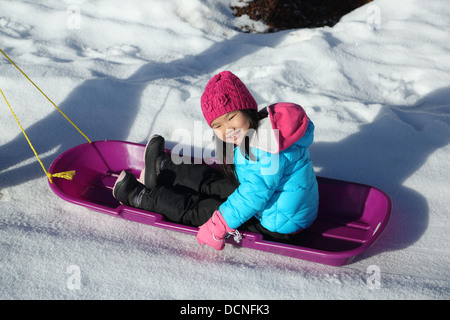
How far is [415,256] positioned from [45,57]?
9.63ft

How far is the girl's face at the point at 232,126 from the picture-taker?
5.80 feet

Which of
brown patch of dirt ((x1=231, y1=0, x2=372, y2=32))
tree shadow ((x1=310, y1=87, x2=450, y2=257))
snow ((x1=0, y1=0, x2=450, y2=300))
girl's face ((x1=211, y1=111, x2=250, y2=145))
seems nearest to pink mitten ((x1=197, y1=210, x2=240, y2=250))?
snow ((x1=0, y1=0, x2=450, y2=300))

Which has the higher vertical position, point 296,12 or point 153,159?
point 296,12

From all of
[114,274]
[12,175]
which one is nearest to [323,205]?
[114,274]

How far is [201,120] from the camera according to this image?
2.95 m

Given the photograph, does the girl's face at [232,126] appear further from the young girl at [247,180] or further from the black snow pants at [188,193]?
the black snow pants at [188,193]

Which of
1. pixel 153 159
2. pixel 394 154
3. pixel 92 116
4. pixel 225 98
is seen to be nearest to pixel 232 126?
pixel 225 98

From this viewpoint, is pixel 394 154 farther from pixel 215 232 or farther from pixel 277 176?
pixel 215 232

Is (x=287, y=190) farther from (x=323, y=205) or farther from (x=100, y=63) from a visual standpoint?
(x=100, y=63)

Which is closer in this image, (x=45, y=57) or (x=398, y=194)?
(x=398, y=194)

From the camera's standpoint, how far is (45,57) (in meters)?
3.41

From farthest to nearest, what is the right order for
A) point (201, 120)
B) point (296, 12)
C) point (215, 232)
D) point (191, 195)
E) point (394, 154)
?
point (296, 12) → point (201, 120) → point (394, 154) → point (191, 195) → point (215, 232)

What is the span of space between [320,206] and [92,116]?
1.62 metres
